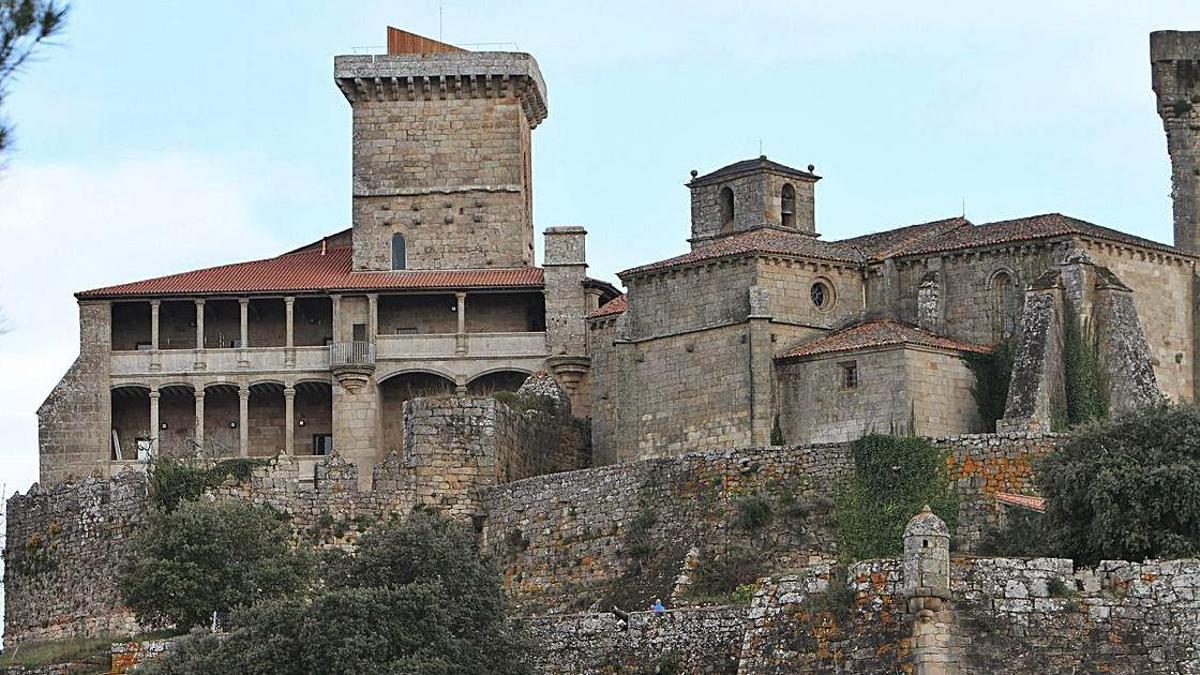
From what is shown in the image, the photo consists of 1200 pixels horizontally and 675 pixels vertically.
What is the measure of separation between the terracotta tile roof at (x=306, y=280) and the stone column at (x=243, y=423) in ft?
8.97

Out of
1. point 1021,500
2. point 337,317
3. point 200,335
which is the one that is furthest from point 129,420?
point 1021,500

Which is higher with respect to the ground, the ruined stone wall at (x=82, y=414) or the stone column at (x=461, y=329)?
the stone column at (x=461, y=329)

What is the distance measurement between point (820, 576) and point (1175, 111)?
3680 centimetres

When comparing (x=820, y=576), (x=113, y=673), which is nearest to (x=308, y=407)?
(x=113, y=673)

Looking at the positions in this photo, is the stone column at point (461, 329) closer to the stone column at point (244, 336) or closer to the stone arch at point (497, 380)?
the stone arch at point (497, 380)

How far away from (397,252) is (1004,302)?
2091cm

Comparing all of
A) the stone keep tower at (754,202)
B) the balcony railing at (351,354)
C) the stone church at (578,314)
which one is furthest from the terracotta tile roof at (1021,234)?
the balcony railing at (351,354)

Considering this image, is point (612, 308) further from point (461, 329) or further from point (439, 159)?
point (439, 159)

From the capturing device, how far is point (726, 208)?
72.1 m

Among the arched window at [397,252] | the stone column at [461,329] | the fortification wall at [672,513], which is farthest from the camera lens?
the arched window at [397,252]

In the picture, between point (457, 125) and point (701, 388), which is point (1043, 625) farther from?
point (457, 125)

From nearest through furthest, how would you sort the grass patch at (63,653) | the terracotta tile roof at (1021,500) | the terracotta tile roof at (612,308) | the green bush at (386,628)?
the green bush at (386,628), the grass patch at (63,653), the terracotta tile roof at (1021,500), the terracotta tile roof at (612,308)

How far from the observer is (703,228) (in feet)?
238

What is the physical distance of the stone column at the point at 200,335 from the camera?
8000cm
